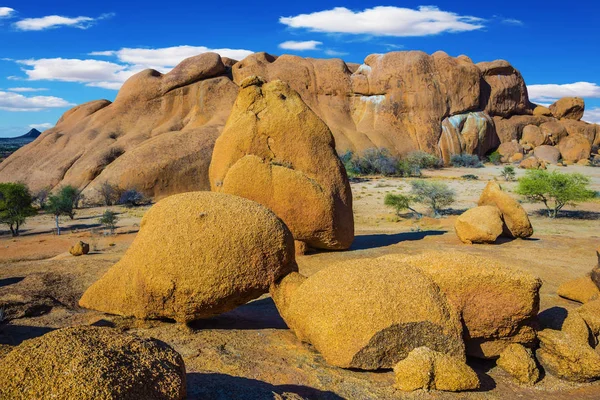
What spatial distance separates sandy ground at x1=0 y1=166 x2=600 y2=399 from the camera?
4.04 m

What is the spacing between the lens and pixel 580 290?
22.5 ft

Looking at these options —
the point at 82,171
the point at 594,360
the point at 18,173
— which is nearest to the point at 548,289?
the point at 594,360

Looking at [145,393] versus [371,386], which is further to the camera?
[371,386]

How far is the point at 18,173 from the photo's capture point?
2602 cm

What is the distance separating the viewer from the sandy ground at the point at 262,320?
4.04 meters

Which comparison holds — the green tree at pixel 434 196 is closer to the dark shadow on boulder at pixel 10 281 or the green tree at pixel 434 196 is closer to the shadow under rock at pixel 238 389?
the dark shadow on boulder at pixel 10 281

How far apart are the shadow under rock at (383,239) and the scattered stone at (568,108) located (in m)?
Result: 35.9

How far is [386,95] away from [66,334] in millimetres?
34337

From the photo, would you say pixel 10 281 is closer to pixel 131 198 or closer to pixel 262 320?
pixel 262 320

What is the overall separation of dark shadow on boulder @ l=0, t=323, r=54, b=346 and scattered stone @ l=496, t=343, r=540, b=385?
450 cm

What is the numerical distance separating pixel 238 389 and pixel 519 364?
270 centimetres

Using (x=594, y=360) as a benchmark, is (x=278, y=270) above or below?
above

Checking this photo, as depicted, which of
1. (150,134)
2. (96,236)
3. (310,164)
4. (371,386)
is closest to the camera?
(371,386)

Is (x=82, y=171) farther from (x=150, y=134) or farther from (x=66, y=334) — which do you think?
(x=66, y=334)
